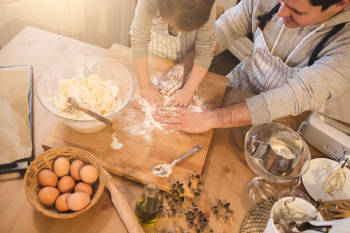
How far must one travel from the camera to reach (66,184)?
2.85 feet

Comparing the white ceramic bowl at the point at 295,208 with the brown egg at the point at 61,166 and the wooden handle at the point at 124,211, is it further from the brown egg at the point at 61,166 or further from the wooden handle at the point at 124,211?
the brown egg at the point at 61,166

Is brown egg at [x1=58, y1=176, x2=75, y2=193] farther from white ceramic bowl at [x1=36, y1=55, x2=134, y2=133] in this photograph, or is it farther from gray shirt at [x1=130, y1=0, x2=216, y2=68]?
gray shirt at [x1=130, y1=0, x2=216, y2=68]

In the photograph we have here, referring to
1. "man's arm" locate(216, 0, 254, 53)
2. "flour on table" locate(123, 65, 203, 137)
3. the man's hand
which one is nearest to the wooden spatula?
the man's hand

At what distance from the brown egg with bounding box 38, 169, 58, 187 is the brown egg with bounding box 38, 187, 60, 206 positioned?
0.02 meters

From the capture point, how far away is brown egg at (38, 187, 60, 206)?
83cm

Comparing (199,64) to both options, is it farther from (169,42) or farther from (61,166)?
(61,166)

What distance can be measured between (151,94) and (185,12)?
0.41 meters

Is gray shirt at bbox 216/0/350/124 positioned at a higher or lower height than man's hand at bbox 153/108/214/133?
higher

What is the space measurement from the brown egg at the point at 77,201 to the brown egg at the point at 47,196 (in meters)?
0.05

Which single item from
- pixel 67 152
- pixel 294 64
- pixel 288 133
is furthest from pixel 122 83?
pixel 294 64

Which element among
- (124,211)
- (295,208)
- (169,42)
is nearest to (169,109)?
(169,42)

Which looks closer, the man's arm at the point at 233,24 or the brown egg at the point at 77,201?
the brown egg at the point at 77,201

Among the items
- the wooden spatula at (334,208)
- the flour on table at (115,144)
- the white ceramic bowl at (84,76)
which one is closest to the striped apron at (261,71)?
the wooden spatula at (334,208)

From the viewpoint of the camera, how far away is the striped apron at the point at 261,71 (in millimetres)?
1406
